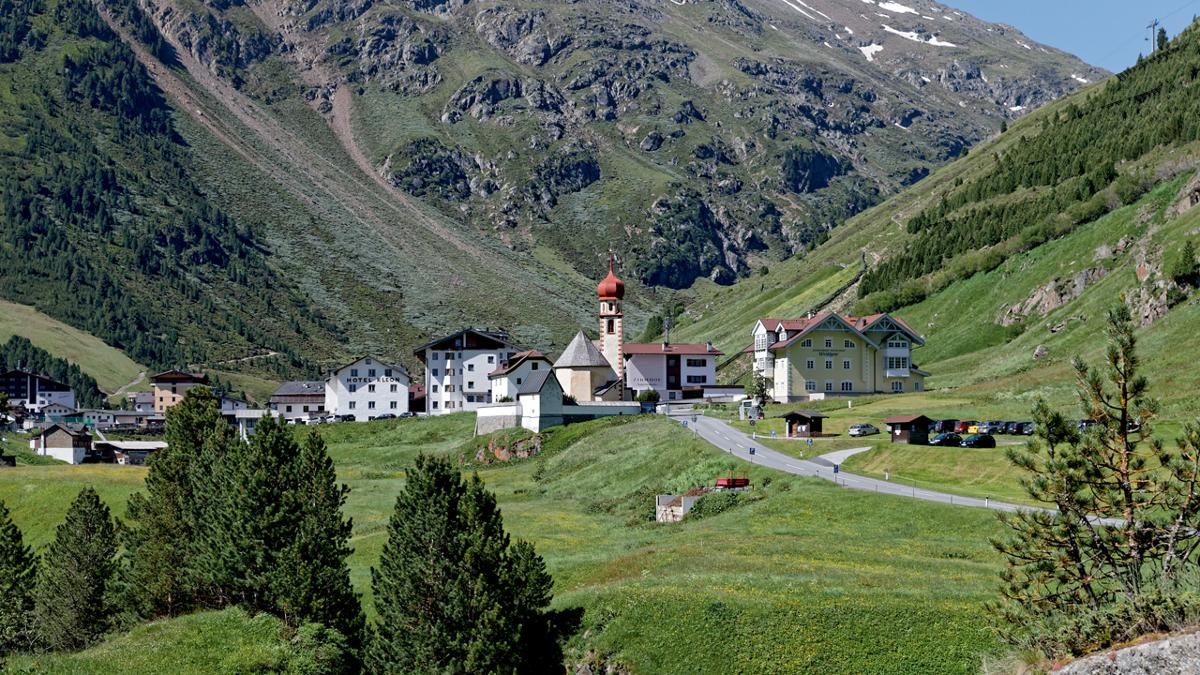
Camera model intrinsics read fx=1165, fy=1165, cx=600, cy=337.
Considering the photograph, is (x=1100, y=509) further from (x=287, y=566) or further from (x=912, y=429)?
(x=912, y=429)

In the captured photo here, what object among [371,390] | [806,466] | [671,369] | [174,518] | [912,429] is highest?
[671,369]

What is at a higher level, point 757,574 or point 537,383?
point 537,383

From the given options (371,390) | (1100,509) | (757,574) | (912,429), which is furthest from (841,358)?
(1100,509)

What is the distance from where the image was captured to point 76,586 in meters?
61.5

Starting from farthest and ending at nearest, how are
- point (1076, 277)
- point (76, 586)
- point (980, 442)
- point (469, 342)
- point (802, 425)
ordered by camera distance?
point (469, 342) → point (1076, 277) → point (802, 425) → point (980, 442) → point (76, 586)

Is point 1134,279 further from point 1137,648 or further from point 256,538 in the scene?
point 1137,648

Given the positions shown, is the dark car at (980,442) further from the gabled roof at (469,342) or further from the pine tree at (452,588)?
the gabled roof at (469,342)

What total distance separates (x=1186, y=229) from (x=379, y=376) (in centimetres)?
11529

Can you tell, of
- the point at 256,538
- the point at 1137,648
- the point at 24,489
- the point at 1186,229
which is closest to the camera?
the point at 1137,648

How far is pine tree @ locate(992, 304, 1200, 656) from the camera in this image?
24047 millimetres

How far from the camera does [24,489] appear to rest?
322 feet

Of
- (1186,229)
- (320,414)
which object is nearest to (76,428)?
(320,414)

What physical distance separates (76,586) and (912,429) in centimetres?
5764

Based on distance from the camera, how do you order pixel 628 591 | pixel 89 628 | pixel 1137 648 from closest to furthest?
pixel 1137 648 → pixel 628 591 → pixel 89 628
